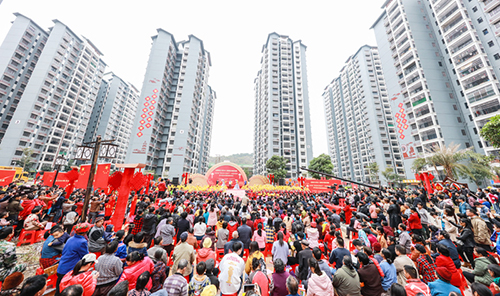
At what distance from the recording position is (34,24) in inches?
1790

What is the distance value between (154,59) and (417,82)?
195 feet

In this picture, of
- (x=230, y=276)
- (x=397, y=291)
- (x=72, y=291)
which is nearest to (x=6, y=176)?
(x=72, y=291)

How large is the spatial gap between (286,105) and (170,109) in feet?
115

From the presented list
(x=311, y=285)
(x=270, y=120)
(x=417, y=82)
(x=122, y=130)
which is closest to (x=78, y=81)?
(x=122, y=130)

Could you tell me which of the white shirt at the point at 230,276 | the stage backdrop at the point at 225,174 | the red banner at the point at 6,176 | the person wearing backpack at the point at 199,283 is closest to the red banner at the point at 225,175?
the stage backdrop at the point at 225,174

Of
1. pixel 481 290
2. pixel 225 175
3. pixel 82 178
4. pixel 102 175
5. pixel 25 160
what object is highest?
pixel 25 160

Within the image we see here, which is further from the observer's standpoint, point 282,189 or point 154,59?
point 154,59

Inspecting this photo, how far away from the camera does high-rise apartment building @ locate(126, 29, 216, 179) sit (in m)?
40.2

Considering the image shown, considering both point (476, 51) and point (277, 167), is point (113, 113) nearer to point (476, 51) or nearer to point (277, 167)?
point (277, 167)

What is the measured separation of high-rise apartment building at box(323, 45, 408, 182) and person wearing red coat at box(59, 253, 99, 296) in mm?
48220

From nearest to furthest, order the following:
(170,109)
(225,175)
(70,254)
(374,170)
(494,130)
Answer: (70,254), (494,130), (225,175), (374,170), (170,109)

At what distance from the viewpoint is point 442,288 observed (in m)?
3.09

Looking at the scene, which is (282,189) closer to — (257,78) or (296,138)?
(296,138)

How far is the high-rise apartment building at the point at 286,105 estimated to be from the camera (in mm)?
52056
